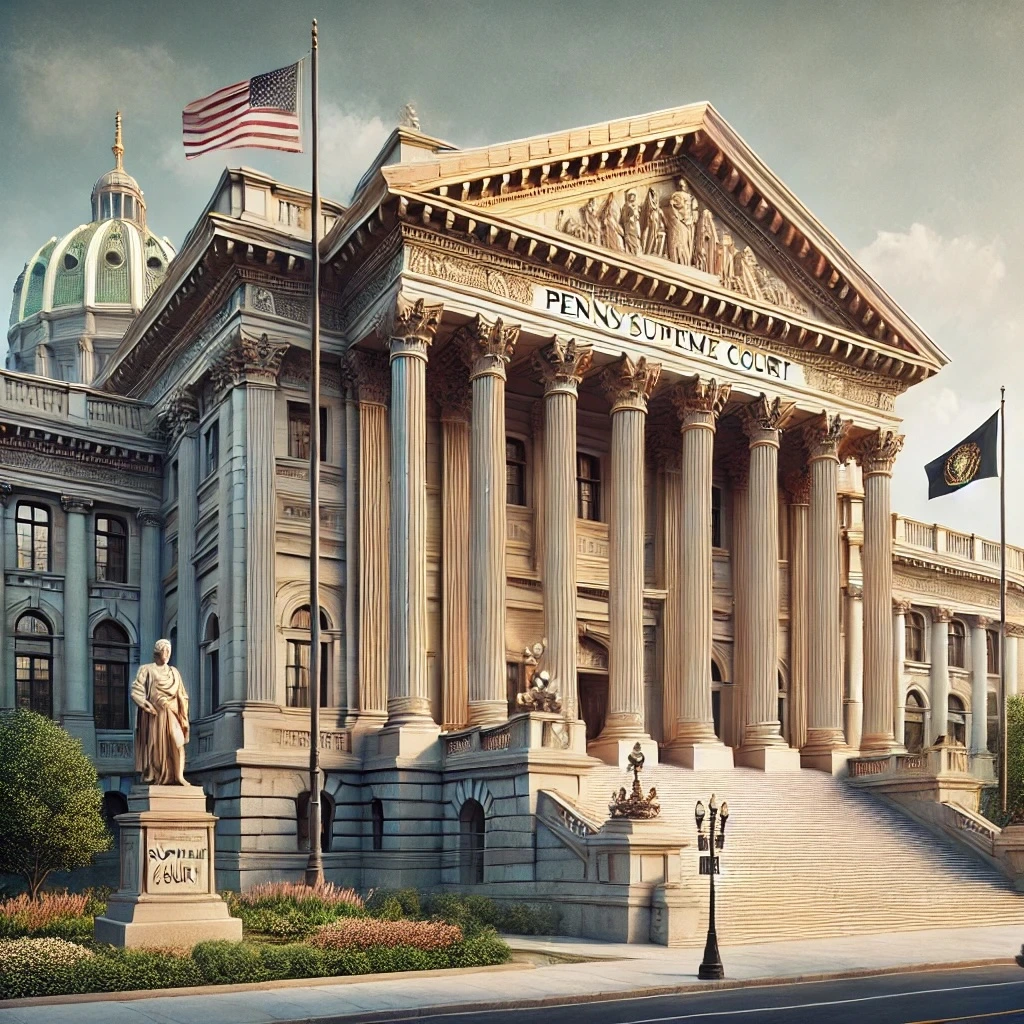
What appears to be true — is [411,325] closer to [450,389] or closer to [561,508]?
[450,389]

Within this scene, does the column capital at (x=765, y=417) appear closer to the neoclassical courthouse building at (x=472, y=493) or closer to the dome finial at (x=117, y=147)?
the neoclassical courthouse building at (x=472, y=493)

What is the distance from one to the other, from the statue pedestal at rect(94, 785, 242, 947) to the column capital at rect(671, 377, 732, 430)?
2320 cm

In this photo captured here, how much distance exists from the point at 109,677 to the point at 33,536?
199 inches

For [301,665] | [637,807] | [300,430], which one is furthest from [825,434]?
[637,807]

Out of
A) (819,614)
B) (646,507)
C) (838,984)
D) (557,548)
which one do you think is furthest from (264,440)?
(838,984)

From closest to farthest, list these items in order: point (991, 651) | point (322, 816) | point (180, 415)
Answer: point (322, 816)
point (180, 415)
point (991, 651)

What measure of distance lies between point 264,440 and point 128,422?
32.9ft

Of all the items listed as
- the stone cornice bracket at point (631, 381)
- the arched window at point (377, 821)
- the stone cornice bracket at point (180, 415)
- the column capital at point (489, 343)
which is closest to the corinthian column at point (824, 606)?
the stone cornice bracket at point (631, 381)

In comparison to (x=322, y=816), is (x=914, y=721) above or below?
above

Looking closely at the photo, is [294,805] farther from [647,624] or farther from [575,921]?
[647,624]

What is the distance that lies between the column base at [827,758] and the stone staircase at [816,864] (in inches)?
83.5

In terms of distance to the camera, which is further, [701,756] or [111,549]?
[111,549]

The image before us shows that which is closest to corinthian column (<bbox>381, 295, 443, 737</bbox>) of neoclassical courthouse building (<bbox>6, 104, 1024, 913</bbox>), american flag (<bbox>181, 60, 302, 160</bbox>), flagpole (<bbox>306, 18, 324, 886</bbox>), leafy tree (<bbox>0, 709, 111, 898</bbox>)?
neoclassical courthouse building (<bbox>6, 104, 1024, 913</bbox>)

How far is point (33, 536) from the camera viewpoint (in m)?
44.9
